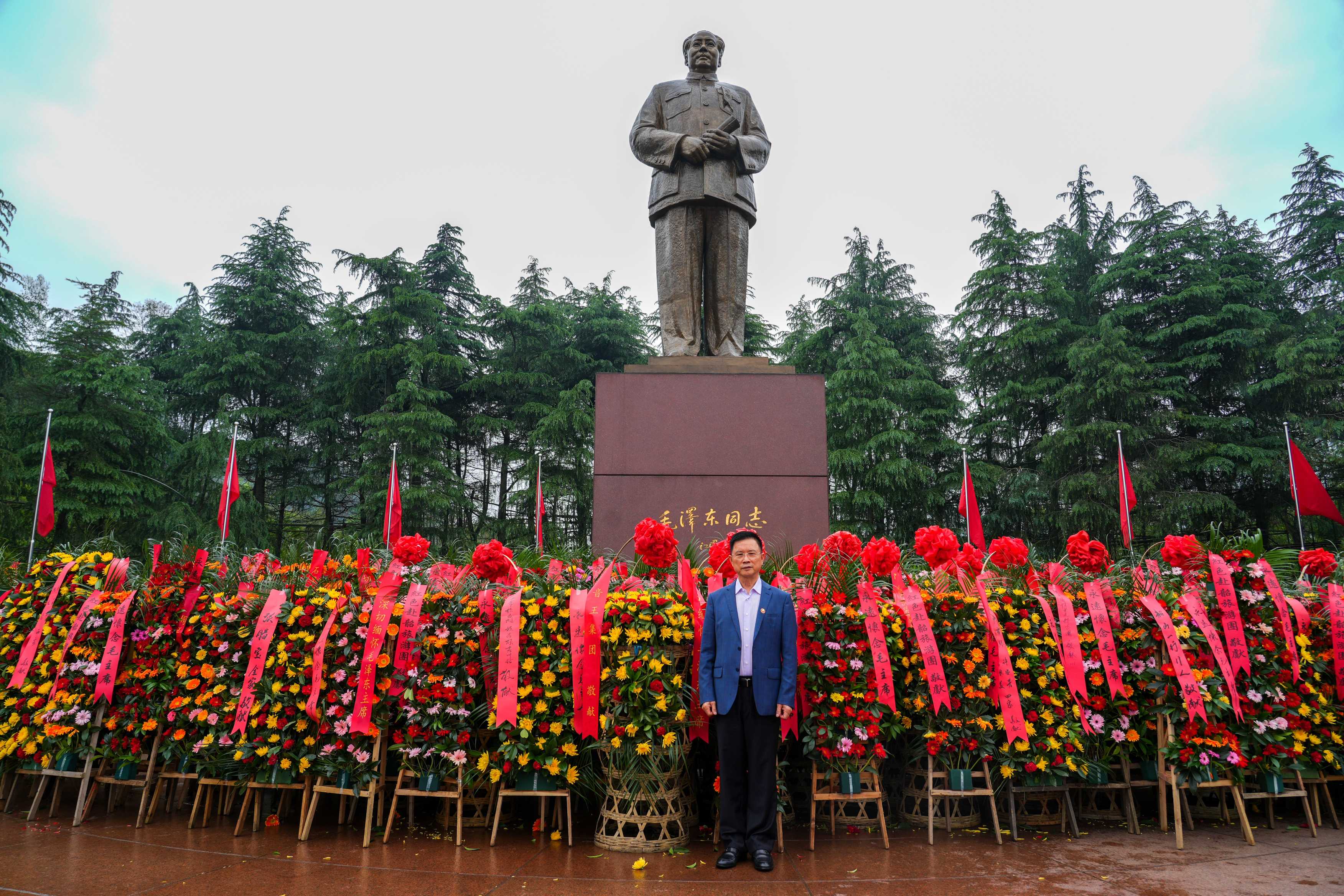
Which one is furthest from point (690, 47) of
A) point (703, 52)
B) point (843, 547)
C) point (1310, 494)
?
point (1310, 494)

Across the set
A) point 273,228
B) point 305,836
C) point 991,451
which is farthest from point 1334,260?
point 273,228

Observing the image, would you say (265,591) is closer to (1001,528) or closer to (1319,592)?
(1319,592)

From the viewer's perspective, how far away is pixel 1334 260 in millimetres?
16172

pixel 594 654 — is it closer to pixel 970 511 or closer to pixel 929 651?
pixel 929 651

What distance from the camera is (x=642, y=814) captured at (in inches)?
128

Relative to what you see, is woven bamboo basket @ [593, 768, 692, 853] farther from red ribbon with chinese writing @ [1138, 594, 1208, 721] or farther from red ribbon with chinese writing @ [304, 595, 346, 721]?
red ribbon with chinese writing @ [1138, 594, 1208, 721]

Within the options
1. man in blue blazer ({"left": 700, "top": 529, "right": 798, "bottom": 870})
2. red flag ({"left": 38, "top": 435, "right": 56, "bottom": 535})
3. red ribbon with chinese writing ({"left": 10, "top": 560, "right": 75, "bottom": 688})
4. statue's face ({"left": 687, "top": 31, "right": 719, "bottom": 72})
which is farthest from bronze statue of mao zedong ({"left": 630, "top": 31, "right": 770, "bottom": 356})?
red flag ({"left": 38, "top": 435, "right": 56, "bottom": 535})

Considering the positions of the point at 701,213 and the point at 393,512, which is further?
the point at 393,512

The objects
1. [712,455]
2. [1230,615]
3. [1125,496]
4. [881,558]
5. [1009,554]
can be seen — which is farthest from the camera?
[1125,496]

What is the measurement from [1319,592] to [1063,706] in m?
1.43

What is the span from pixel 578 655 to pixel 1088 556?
2370 mm

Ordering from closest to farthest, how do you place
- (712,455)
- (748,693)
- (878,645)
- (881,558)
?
(748,693)
(878,645)
(881,558)
(712,455)

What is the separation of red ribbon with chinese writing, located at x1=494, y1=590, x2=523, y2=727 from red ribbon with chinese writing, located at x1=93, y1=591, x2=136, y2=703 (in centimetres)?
182

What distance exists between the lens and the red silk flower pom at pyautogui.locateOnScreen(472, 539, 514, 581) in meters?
3.38
